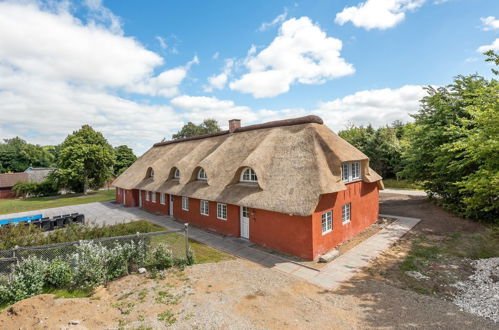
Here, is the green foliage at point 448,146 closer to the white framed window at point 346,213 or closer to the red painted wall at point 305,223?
the red painted wall at point 305,223

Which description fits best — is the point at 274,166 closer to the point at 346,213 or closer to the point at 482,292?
the point at 346,213

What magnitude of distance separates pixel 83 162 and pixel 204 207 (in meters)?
30.4

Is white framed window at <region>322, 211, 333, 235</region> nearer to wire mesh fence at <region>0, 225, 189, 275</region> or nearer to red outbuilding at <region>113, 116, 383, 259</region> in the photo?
red outbuilding at <region>113, 116, 383, 259</region>

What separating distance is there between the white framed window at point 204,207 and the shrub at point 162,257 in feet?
21.0

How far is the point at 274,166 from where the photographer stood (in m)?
14.6

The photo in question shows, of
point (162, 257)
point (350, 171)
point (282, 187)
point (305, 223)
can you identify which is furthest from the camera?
point (350, 171)

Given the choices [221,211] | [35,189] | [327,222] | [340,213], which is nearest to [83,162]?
[35,189]

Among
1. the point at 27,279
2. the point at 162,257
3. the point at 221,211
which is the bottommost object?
the point at 162,257

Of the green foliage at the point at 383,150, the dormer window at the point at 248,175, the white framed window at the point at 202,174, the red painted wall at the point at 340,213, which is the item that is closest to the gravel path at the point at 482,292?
the red painted wall at the point at 340,213

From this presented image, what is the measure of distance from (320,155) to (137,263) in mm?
10825

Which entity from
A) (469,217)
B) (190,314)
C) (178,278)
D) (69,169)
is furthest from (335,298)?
(69,169)

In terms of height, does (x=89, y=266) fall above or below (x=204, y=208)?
below

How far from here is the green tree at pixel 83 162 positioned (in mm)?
36875

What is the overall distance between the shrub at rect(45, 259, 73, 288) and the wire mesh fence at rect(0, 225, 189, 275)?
0.41m
